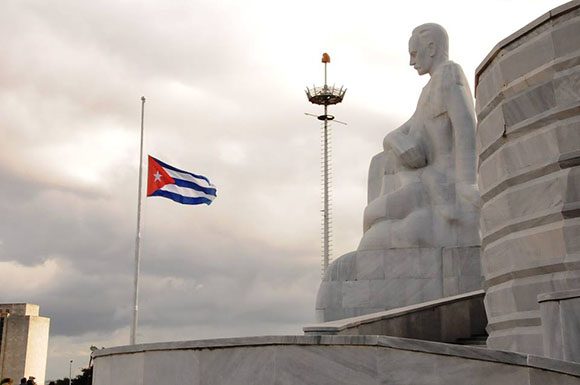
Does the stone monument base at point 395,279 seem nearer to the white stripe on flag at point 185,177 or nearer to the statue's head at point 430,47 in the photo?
the statue's head at point 430,47

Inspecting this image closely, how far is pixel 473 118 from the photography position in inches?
690

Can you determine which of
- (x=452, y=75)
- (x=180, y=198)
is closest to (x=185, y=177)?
(x=180, y=198)

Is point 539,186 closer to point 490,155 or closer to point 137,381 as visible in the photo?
point 490,155

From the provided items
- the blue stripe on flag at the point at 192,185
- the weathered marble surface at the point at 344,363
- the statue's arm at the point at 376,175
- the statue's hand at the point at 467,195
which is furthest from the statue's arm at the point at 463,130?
the weathered marble surface at the point at 344,363

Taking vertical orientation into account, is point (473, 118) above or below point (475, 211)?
above

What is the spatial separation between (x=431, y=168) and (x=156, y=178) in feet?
23.1

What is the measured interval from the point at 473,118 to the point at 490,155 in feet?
24.1

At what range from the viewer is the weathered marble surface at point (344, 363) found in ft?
20.5

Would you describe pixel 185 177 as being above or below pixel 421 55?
below

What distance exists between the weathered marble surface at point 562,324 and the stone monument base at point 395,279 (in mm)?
8973

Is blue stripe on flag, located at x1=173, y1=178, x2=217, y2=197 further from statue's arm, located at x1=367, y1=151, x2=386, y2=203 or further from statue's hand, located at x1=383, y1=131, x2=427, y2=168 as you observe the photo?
statue's hand, located at x1=383, y1=131, x2=427, y2=168

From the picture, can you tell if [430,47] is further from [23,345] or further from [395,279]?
[23,345]

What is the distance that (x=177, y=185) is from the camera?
2078 cm

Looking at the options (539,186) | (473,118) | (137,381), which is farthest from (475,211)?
(137,381)
